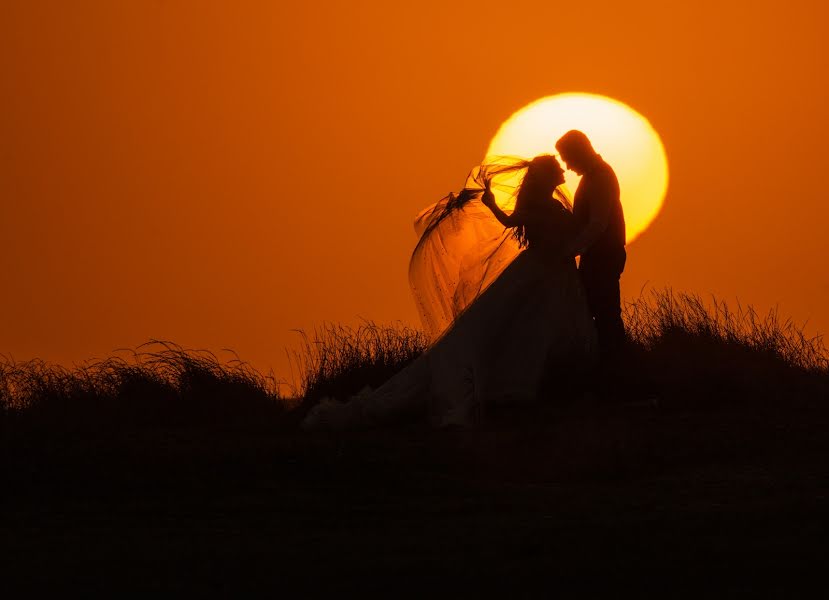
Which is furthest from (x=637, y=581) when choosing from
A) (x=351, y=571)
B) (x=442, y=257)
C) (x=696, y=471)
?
(x=442, y=257)

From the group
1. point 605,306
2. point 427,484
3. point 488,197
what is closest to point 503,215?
point 488,197

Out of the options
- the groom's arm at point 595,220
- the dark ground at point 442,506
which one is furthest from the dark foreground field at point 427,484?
the groom's arm at point 595,220

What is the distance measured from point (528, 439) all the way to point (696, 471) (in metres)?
1.42

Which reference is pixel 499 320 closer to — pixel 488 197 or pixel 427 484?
pixel 488 197

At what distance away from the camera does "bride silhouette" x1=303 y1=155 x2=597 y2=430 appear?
11.5 metres

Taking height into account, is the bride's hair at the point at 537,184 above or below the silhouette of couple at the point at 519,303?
above

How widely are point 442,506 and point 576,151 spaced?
4.84 metres

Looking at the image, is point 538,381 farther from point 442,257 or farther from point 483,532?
point 483,532

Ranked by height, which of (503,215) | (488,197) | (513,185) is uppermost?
(513,185)

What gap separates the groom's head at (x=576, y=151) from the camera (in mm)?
11844

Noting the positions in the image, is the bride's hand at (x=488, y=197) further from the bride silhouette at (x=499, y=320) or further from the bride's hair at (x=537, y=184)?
the bride's hair at (x=537, y=184)

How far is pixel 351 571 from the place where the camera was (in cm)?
601

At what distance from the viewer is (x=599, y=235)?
1161cm

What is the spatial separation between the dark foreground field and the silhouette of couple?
320mm
